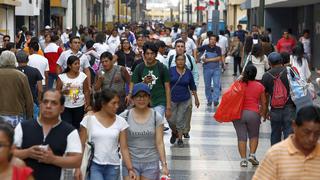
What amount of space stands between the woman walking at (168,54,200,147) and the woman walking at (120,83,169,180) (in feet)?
16.6

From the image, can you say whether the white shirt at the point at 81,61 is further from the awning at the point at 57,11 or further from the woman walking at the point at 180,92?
the awning at the point at 57,11

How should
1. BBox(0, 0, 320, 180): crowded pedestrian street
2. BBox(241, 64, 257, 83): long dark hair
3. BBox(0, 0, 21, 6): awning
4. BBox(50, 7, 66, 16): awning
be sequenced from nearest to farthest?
BBox(0, 0, 320, 180): crowded pedestrian street
BBox(241, 64, 257, 83): long dark hair
BBox(0, 0, 21, 6): awning
BBox(50, 7, 66, 16): awning

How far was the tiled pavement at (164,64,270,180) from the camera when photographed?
1091cm

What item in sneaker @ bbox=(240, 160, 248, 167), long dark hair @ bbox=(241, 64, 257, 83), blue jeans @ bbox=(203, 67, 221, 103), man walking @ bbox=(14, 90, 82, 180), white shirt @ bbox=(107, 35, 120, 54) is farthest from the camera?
white shirt @ bbox=(107, 35, 120, 54)

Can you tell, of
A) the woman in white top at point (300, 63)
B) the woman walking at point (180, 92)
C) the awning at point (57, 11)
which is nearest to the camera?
the woman walking at point (180, 92)

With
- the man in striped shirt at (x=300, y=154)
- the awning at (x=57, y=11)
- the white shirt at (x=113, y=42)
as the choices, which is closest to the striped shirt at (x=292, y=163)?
the man in striped shirt at (x=300, y=154)

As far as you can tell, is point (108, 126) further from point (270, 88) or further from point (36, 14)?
point (36, 14)

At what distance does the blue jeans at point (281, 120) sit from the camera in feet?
36.4

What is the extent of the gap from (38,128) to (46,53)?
39.1ft

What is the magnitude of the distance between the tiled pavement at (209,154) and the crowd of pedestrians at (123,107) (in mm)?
335

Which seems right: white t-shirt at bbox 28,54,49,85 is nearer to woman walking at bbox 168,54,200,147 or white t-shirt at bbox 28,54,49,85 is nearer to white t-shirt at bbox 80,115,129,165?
woman walking at bbox 168,54,200,147

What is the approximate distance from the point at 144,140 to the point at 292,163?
2.87 metres

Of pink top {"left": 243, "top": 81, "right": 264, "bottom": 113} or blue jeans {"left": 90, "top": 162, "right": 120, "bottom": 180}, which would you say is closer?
blue jeans {"left": 90, "top": 162, "right": 120, "bottom": 180}

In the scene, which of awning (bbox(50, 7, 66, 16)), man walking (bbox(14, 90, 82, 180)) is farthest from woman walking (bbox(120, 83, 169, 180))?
awning (bbox(50, 7, 66, 16))
